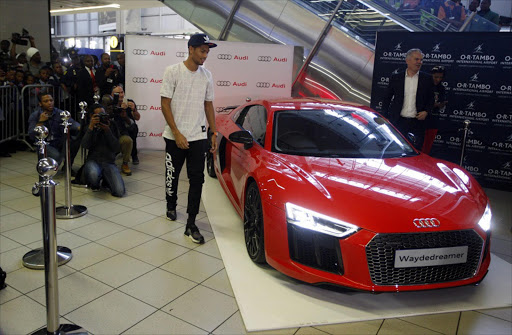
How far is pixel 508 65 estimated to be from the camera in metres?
5.66

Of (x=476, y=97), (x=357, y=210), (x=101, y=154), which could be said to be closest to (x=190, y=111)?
(x=357, y=210)

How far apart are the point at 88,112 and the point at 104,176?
143 cm

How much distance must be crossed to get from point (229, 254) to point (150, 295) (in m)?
0.83

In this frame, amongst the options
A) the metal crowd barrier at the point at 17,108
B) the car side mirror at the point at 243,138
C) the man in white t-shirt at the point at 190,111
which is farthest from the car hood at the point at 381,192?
the metal crowd barrier at the point at 17,108

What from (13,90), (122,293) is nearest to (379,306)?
(122,293)

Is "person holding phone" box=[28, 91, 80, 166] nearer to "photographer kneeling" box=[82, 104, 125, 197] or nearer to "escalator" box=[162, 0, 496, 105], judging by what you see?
"photographer kneeling" box=[82, 104, 125, 197]

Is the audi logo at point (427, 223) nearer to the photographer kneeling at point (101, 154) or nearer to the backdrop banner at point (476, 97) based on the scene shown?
the photographer kneeling at point (101, 154)

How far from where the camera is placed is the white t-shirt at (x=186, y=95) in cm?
366

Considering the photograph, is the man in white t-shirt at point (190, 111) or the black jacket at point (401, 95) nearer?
the man in white t-shirt at point (190, 111)

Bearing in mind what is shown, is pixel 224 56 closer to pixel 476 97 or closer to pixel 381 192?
pixel 476 97

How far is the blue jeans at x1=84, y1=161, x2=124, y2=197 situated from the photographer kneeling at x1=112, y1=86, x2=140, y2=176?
33.1 inches

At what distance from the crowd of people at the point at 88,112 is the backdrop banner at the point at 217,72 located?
0.50 m

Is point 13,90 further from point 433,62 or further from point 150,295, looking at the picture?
point 433,62

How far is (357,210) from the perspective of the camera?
269 cm
